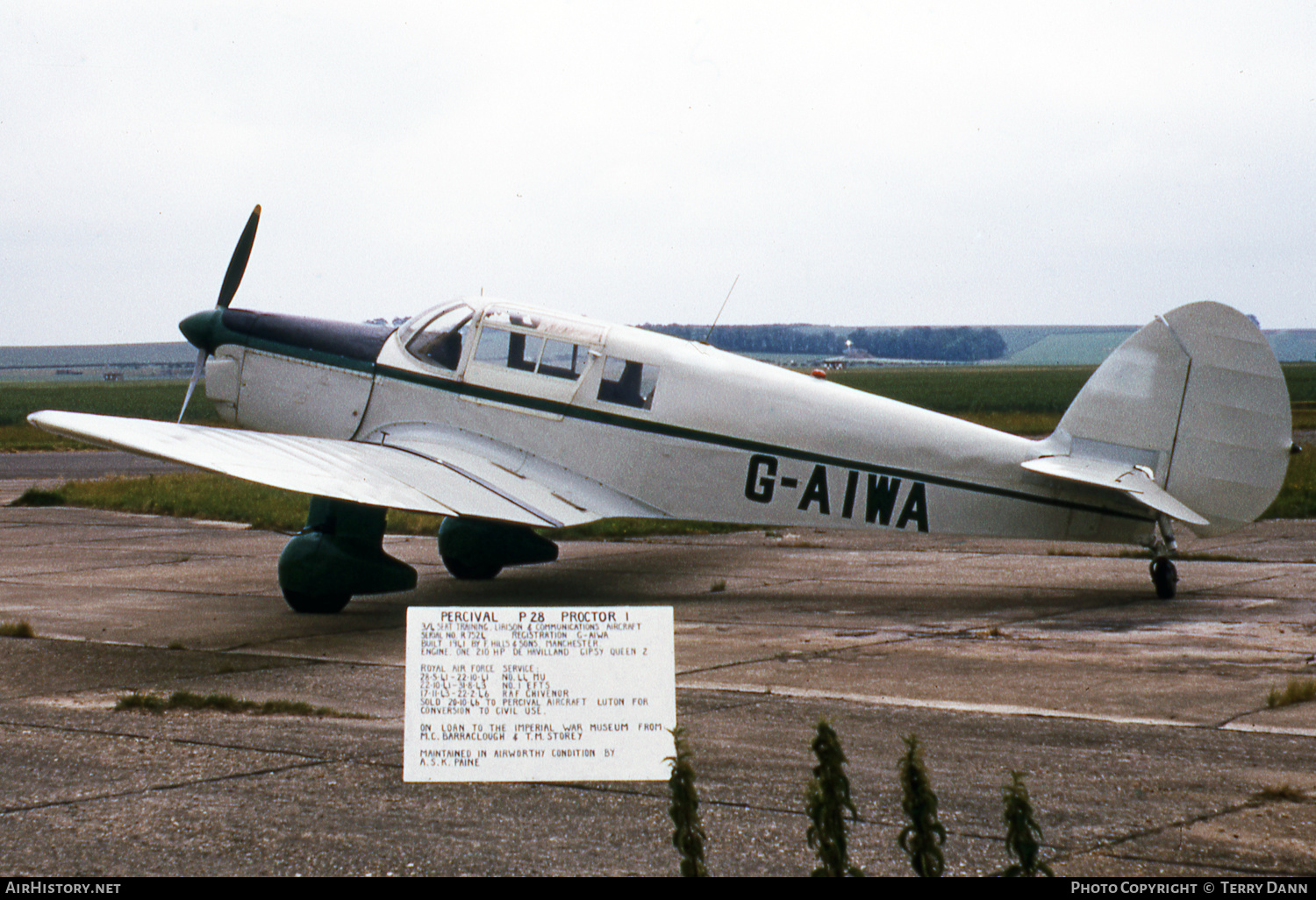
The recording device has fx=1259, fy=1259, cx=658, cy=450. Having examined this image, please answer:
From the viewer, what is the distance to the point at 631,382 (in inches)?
421

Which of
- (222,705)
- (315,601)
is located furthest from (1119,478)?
(222,705)

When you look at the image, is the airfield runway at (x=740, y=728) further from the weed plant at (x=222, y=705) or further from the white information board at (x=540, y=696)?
the white information board at (x=540, y=696)

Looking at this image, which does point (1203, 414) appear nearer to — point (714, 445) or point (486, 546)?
point (714, 445)

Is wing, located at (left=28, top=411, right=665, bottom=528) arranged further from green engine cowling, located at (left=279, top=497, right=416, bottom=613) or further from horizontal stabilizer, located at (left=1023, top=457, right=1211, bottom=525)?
horizontal stabilizer, located at (left=1023, top=457, right=1211, bottom=525)

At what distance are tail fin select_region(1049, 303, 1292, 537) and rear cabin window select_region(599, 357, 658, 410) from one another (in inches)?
134

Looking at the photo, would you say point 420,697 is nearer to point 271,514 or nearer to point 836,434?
point 836,434

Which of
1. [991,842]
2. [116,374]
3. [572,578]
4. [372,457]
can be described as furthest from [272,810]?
[116,374]

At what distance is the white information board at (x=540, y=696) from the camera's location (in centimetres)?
387

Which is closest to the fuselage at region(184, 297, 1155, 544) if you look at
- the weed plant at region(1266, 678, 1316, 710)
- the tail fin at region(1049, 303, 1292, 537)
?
the tail fin at region(1049, 303, 1292, 537)

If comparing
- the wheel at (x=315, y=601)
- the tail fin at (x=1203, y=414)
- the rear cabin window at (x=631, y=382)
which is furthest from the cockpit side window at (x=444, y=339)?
the tail fin at (x=1203, y=414)

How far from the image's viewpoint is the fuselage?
1012cm

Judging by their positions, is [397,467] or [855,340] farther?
[855,340]

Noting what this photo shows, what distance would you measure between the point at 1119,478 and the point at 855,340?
44164 millimetres

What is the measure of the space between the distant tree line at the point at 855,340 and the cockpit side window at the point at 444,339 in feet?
6.26
